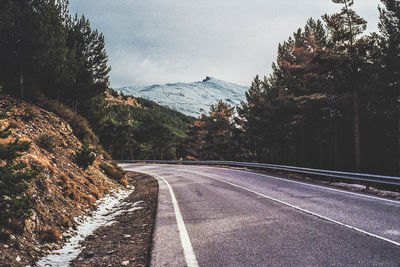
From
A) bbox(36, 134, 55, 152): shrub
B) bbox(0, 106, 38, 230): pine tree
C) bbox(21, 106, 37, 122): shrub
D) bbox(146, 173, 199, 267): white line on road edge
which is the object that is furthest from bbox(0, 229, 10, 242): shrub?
bbox(21, 106, 37, 122): shrub

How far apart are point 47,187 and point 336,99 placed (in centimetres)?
1965

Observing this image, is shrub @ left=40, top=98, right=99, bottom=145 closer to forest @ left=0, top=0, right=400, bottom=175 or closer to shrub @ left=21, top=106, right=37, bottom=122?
forest @ left=0, top=0, right=400, bottom=175

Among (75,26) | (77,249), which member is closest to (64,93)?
(75,26)

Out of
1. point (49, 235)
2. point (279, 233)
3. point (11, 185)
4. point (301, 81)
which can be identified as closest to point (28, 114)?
point (49, 235)

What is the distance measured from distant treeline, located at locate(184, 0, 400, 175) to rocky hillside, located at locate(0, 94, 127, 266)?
55.1ft

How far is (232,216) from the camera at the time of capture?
5988 mm

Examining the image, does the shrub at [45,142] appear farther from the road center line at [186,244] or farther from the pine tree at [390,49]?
the pine tree at [390,49]

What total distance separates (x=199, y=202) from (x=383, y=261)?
5.39 meters

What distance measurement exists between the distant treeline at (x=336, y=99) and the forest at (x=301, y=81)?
8 centimetres

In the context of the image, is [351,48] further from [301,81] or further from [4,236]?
[4,236]

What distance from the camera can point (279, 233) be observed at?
4.62 m

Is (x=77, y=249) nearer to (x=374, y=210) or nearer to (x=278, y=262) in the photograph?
(x=278, y=262)

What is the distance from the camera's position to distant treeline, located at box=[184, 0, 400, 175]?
55.8ft

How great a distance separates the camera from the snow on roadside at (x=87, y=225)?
3.89 metres
